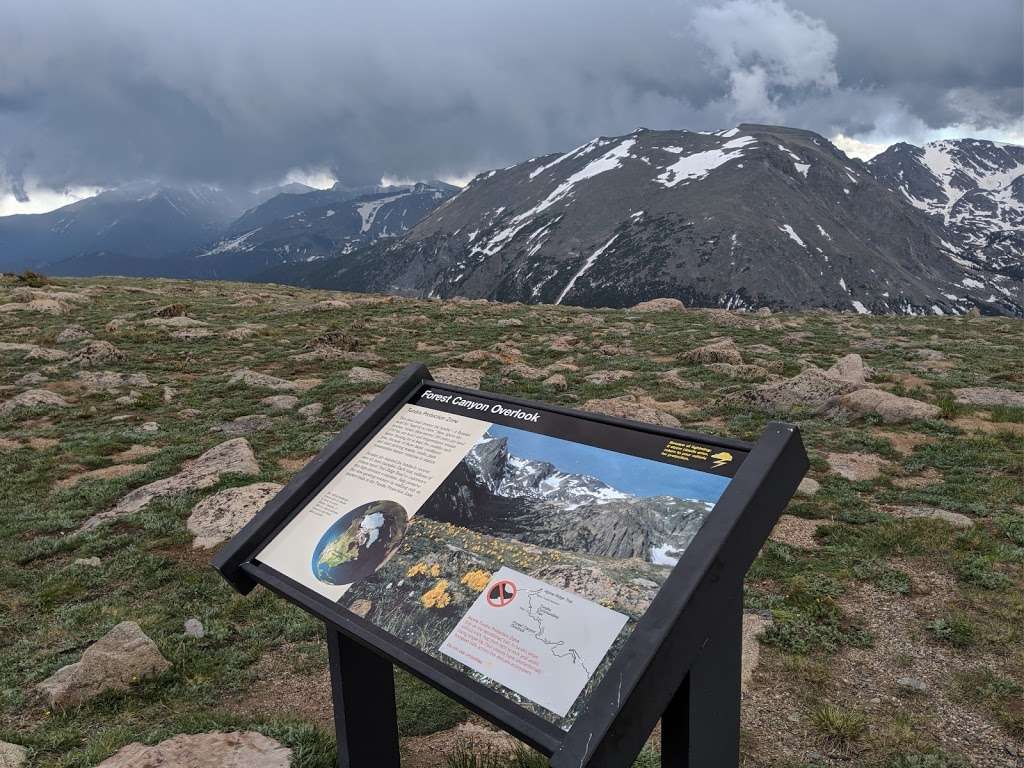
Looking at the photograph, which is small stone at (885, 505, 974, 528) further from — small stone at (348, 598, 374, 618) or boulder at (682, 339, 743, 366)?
boulder at (682, 339, 743, 366)

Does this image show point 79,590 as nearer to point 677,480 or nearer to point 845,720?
point 677,480

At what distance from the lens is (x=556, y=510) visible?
4.34 m

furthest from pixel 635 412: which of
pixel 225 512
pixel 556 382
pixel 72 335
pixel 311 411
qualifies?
pixel 72 335

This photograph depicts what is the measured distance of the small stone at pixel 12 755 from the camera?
5.50 metres

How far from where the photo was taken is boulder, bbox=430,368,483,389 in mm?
19703

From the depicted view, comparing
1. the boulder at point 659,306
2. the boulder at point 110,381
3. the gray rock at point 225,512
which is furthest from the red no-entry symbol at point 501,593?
the boulder at point 659,306

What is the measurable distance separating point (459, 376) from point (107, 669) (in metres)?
14.0

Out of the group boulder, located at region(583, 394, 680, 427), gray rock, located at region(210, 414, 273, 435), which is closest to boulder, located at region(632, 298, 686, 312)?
boulder, located at region(583, 394, 680, 427)

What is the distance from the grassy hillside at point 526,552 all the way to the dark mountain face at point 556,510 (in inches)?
13.1

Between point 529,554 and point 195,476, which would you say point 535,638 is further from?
point 195,476

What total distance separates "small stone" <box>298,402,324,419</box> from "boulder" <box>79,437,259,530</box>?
2814 mm

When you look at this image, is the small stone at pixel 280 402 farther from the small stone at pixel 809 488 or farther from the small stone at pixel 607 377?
the small stone at pixel 809 488

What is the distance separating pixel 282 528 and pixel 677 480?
3.45 meters

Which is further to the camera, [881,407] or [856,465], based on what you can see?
[881,407]
